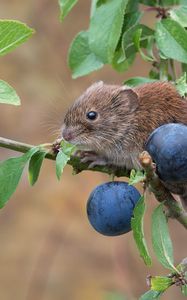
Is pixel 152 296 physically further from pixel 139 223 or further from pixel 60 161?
pixel 60 161

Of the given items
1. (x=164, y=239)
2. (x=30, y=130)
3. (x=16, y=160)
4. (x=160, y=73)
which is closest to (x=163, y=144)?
(x=164, y=239)

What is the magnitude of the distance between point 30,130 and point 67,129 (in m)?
4.68

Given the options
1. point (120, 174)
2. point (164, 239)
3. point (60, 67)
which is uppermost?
point (60, 67)

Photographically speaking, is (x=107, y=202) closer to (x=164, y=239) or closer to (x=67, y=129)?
(x=164, y=239)

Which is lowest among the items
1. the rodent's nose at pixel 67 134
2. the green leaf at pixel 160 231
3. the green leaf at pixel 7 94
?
the green leaf at pixel 160 231

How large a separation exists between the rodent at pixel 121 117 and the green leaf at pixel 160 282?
0.53 m

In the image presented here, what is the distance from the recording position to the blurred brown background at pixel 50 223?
243 inches

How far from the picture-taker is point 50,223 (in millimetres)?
6707

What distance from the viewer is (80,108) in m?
2.53

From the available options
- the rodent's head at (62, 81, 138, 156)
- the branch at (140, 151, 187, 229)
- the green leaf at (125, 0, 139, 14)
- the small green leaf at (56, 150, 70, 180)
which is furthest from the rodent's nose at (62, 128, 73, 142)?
the branch at (140, 151, 187, 229)

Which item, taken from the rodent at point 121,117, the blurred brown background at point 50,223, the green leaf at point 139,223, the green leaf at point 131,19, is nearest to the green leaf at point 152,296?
the green leaf at point 139,223

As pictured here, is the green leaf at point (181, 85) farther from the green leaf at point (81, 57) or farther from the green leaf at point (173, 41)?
the green leaf at point (81, 57)

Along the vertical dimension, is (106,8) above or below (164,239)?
above

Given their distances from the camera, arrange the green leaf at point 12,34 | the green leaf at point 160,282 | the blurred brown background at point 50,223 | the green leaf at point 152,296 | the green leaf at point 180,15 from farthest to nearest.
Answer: the blurred brown background at point 50,223 → the green leaf at point 180,15 → the green leaf at point 152,296 → the green leaf at point 160,282 → the green leaf at point 12,34
